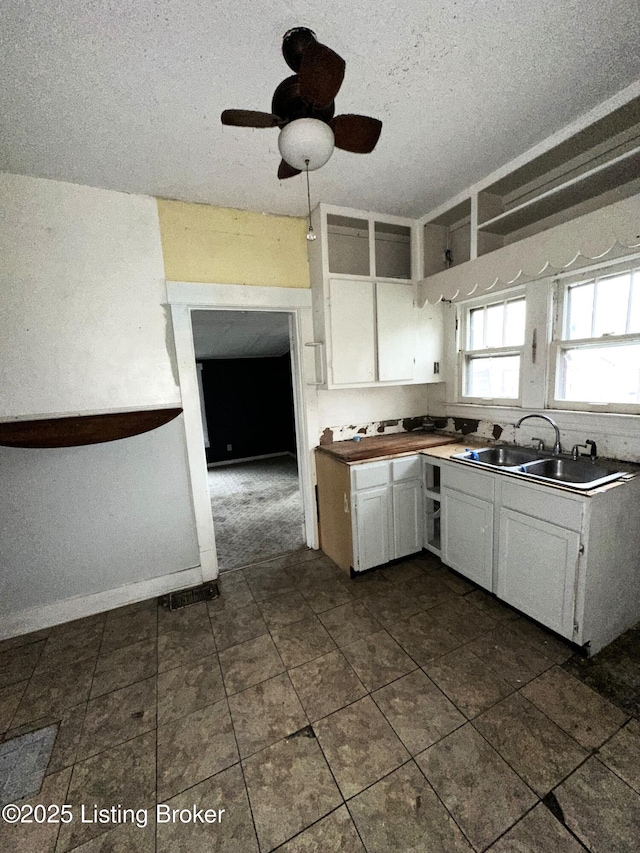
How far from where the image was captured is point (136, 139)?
1708 millimetres

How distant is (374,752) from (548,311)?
Result: 260 centimetres

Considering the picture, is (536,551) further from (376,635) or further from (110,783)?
A: (110,783)

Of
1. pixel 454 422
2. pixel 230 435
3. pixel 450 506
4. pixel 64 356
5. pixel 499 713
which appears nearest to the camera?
pixel 499 713

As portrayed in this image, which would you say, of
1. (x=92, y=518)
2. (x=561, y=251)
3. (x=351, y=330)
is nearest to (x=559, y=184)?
(x=561, y=251)

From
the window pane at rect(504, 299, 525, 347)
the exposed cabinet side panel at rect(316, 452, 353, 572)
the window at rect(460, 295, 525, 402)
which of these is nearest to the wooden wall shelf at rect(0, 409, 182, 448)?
→ the exposed cabinet side panel at rect(316, 452, 353, 572)

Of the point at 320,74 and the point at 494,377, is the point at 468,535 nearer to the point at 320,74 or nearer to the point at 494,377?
the point at 494,377

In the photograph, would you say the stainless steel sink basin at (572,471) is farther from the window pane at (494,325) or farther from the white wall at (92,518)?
the white wall at (92,518)

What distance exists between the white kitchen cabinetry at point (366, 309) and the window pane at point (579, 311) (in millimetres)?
1000

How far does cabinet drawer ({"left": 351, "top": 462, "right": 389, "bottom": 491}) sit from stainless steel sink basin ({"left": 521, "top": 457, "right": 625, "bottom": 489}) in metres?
0.88

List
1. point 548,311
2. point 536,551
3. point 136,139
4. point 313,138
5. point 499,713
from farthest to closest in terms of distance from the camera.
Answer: point 548,311 → point 536,551 → point 136,139 → point 499,713 → point 313,138

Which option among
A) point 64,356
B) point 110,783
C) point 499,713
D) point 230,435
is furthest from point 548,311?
point 230,435

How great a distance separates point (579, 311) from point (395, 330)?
3.97 ft

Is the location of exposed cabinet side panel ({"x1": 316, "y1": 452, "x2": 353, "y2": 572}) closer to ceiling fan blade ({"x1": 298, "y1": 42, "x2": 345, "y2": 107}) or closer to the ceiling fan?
the ceiling fan

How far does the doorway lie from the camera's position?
136 inches
